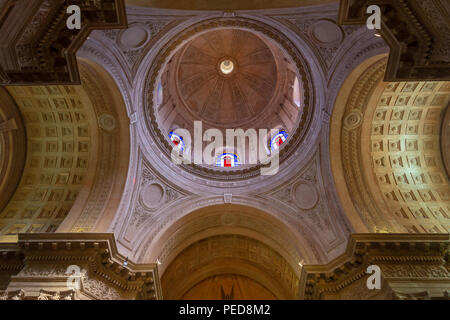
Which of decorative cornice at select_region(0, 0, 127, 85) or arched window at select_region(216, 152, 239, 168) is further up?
arched window at select_region(216, 152, 239, 168)

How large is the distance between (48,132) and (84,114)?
231cm

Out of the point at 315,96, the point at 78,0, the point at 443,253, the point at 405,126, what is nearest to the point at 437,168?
the point at 405,126

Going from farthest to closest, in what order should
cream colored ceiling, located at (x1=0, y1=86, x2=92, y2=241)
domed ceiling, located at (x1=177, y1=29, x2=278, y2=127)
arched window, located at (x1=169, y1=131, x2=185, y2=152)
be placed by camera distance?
domed ceiling, located at (x1=177, y1=29, x2=278, y2=127) < arched window, located at (x1=169, y1=131, x2=185, y2=152) < cream colored ceiling, located at (x1=0, y1=86, x2=92, y2=241)

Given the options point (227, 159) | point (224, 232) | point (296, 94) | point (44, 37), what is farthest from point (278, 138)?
point (44, 37)

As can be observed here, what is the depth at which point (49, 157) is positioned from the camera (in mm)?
16375

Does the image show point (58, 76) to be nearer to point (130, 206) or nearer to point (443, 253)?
point (130, 206)

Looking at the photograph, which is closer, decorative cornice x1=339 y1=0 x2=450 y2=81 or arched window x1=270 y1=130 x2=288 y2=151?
decorative cornice x1=339 y1=0 x2=450 y2=81

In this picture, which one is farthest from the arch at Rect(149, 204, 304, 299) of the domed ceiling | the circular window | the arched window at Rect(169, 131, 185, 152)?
the circular window

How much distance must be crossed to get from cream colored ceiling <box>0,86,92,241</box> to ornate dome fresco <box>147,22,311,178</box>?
A: 7065mm

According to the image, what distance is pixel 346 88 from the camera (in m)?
14.9

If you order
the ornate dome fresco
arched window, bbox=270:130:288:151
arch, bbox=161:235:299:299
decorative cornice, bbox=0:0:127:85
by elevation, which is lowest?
arch, bbox=161:235:299:299

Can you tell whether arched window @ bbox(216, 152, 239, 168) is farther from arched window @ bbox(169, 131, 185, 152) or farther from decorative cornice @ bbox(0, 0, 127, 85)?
decorative cornice @ bbox(0, 0, 127, 85)

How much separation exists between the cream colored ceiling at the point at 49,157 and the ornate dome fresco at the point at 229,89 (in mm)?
7065

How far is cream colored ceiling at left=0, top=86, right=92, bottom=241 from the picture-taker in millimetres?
14781
